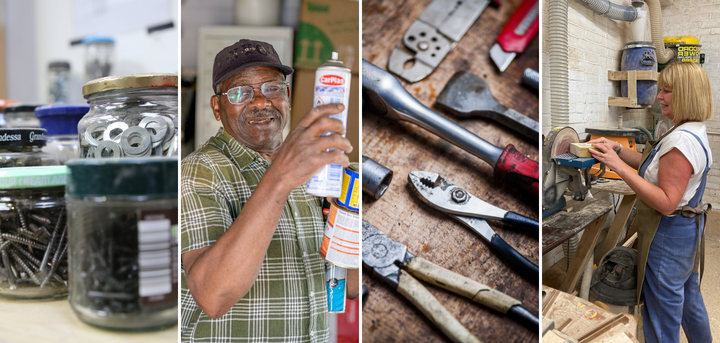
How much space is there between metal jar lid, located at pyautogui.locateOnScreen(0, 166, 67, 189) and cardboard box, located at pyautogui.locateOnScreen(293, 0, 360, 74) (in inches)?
20.2

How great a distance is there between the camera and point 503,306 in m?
0.99

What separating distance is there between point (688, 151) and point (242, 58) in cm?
171

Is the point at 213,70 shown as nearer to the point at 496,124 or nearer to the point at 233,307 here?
the point at 233,307

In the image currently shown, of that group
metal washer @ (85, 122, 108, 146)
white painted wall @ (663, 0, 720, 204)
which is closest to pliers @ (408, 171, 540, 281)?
metal washer @ (85, 122, 108, 146)

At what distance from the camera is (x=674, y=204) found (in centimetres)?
167

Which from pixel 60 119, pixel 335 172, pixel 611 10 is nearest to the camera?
pixel 335 172

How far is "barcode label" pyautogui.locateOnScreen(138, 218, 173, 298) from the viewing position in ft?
2.20

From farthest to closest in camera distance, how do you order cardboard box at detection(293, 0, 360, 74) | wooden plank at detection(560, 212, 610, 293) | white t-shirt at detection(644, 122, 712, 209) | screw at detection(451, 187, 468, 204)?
wooden plank at detection(560, 212, 610, 293) → white t-shirt at detection(644, 122, 712, 209) → screw at detection(451, 187, 468, 204) → cardboard box at detection(293, 0, 360, 74)

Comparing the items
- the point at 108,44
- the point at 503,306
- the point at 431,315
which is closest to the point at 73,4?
the point at 108,44

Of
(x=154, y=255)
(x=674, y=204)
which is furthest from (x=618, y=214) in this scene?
(x=154, y=255)

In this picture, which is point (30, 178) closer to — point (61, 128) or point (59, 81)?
point (61, 128)

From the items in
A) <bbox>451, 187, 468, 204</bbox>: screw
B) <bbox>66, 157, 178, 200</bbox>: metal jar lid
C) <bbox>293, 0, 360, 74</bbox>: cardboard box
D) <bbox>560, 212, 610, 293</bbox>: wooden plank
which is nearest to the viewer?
<bbox>66, 157, 178, 200</bbox>: metal jar lid

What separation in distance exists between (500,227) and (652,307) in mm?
1431

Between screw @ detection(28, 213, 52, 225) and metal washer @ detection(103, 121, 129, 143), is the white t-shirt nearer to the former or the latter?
metal washer @ detection(103, 121, 129, 143)
